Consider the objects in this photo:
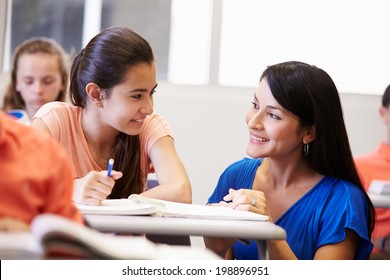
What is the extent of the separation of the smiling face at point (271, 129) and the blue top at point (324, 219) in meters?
0.15

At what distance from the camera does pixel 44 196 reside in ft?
2.93

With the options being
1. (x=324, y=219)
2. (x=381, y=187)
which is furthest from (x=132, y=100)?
(x=381, y=187)

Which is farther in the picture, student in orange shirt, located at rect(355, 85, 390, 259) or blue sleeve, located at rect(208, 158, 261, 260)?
student in orange shirt, located at rect(355, 85, 390, 259)

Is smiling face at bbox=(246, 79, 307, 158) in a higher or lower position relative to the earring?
higher

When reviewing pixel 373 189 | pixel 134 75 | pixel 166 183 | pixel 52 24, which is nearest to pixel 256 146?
pixel 166 183

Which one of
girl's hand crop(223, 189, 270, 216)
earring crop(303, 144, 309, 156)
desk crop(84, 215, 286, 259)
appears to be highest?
earring crop(303, 144, 309, 156)

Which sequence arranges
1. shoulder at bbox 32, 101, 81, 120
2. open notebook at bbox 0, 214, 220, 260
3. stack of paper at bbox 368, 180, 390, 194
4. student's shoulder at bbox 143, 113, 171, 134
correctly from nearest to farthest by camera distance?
open notebook at bbox 0, 214, 220, 260 → shoulder at bbox 32, 101, 81, 120 → student's shoulder at bbox 143, 113, 171, 134 → stack of paper at bbox 368, 180, 390, 194

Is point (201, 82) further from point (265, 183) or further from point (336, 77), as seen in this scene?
point (265, 183)

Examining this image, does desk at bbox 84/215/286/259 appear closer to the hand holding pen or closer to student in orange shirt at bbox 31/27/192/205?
the hand holding pen

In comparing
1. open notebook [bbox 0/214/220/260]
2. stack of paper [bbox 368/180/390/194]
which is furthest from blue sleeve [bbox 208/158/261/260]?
open notebook [bbox 0/214/220/260]

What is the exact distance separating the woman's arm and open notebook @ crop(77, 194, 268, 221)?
29 centimetres

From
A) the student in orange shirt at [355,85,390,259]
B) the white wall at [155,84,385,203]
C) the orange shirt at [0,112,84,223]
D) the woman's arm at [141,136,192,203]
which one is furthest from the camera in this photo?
the white wall at [155,84,385,203]

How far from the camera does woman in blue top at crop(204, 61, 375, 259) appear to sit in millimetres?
1889
